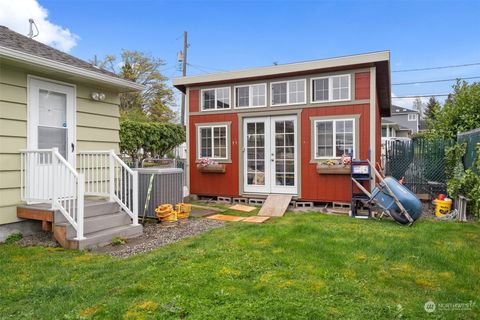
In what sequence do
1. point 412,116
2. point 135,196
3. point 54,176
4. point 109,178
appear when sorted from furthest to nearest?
point 412,116 < point 109,178 < point 135,196 < point 54,176

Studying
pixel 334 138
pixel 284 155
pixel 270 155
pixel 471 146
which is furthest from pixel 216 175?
pixel 471 146

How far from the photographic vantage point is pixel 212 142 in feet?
28.9

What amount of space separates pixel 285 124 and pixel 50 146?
5025mm

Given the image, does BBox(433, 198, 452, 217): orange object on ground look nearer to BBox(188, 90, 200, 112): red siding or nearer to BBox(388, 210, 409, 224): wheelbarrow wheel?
BBox(388, 210, 409, 224): wheelbarrow wheel

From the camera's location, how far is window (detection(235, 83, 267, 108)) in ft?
27.1

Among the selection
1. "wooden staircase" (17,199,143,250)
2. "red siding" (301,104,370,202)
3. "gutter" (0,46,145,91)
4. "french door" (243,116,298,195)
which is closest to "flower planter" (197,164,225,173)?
"french door" (243,116,298,195)

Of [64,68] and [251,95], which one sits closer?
[64,68]

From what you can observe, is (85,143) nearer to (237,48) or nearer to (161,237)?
(161,237)

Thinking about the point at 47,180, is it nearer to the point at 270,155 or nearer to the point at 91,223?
the point at 91,223

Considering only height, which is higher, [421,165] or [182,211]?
[421,165]

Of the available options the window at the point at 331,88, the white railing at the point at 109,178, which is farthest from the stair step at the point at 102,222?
the window at the point at 331,88

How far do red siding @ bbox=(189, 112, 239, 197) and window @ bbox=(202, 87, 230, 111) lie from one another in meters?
0.25

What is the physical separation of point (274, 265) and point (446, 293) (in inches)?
59.6

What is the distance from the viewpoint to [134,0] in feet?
27.9
